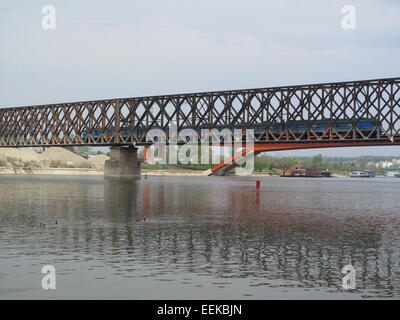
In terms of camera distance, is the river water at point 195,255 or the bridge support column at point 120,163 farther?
the bridge support column at point 120,163

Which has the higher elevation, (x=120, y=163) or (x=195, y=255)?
(x=195, y=255)

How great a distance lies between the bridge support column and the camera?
5394 inches

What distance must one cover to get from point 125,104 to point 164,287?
126 m

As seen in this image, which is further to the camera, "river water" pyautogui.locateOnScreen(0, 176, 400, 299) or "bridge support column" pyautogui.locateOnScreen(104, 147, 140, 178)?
"bridge support column" pyautogui.locateOnScreen(104, 147, 140, 178)

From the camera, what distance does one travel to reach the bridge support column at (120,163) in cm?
13700

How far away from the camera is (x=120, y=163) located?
13812cm

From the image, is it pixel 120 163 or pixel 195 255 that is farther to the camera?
pixel 120 163

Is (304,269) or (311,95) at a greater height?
(311,95)
